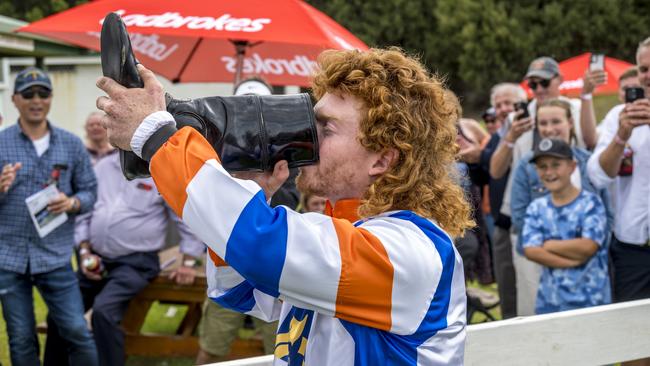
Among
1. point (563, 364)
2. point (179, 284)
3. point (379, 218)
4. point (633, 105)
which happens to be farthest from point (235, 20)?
point (379, 218)

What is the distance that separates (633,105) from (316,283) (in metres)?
2.93

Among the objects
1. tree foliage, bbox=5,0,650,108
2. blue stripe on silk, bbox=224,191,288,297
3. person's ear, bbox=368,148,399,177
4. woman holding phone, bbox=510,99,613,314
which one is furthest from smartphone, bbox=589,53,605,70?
tree foliage, bbox=5,0,650,108

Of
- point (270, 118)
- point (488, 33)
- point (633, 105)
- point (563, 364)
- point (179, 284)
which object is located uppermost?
point (270, 118)

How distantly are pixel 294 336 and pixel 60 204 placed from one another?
125 inches

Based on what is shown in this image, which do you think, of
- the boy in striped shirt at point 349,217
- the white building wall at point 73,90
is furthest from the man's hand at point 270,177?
the white building wall at point 73,90

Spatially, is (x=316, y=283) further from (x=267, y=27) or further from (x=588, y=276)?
(x=267, y=27)

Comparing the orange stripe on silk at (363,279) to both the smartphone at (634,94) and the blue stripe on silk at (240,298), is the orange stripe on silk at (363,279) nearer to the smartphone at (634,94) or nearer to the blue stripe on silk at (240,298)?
the blue stripe on silk at (240,298)

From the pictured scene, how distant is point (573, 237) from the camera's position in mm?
4152

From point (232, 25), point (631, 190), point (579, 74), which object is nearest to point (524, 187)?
point (631, 190)

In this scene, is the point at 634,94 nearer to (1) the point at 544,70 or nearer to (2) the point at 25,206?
(1) the point at 544,70

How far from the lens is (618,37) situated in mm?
30203

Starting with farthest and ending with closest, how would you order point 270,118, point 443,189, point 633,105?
point 633,105 < point 443,189 < point 270,118

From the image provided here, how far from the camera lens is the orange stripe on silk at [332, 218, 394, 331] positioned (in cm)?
137

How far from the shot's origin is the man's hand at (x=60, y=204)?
440 centimetres
